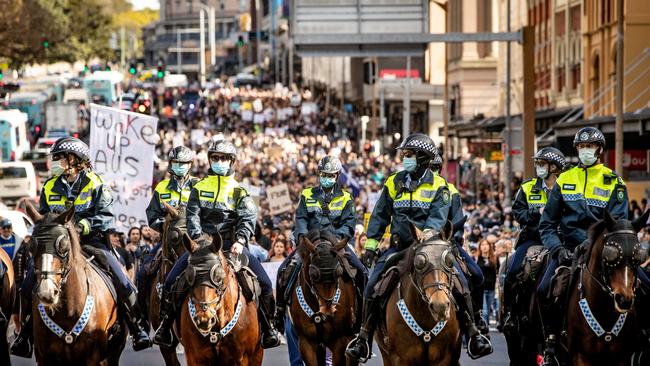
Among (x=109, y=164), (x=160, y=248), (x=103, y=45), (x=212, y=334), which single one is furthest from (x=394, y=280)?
(x=103, y=45)

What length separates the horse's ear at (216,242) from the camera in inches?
610

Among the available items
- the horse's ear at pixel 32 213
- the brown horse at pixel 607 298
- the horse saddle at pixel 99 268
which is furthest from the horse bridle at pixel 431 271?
the horse's ear at pixel 32 213

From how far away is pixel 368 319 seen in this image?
15992mm

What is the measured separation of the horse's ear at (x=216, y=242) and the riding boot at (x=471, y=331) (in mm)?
2258

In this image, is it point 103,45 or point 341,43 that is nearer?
point 341,43

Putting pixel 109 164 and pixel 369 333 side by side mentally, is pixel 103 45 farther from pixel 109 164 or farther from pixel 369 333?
pixel 369 333

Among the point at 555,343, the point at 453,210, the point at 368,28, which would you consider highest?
the point at 368,28

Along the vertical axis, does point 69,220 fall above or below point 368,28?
below

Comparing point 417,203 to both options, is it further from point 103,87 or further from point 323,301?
point 103,87

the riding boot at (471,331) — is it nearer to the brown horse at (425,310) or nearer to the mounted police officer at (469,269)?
the brown horse at (425,310)

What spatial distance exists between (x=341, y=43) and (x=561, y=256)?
15408 millimetres

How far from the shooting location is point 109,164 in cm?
3003

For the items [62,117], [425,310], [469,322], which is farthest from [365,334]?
[62,117]

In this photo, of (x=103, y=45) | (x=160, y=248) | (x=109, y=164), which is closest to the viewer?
(x=160, y=248)
